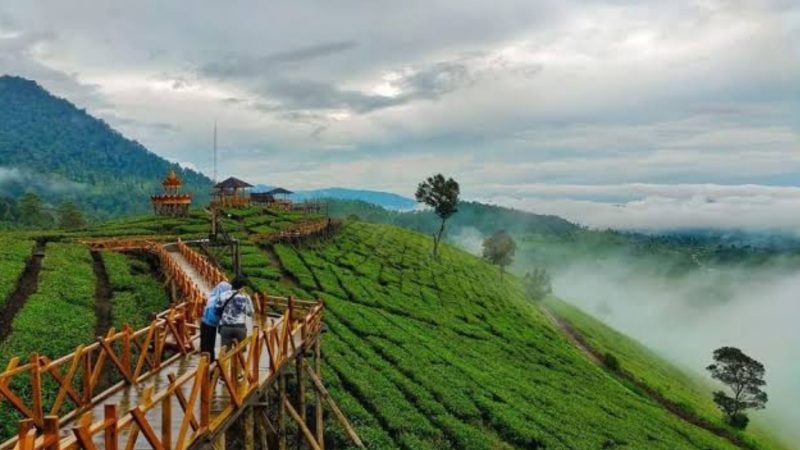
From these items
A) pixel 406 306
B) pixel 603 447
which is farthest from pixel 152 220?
pixel 603 447

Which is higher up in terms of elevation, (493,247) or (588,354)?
(493,247)

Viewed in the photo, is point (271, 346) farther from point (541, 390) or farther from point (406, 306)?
point (406, 306)

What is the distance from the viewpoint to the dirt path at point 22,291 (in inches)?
1225

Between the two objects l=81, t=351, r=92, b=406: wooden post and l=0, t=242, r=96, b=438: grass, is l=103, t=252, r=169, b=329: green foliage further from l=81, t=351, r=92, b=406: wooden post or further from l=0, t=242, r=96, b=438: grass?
l=81, t=351, r=92, b=406: wooden post

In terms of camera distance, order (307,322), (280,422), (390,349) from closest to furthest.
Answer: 1. (280,422)
2. (307,322)
3. (390,349)

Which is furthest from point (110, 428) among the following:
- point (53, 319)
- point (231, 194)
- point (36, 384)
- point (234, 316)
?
point (231, 194)

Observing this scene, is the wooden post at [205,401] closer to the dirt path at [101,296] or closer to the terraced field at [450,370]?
the terraced field at [450,370]

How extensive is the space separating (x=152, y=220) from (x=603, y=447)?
59.4 m

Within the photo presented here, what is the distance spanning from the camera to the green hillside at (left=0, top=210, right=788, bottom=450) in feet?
112

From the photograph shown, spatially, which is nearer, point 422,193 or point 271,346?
point 271,346

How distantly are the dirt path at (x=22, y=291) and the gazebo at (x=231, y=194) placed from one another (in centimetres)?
4793

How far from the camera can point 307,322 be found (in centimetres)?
2359

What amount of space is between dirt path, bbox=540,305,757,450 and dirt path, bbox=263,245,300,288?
3666 centimetres

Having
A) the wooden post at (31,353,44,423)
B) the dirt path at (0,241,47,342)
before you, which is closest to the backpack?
the wooden post at (31,353,44,423)
